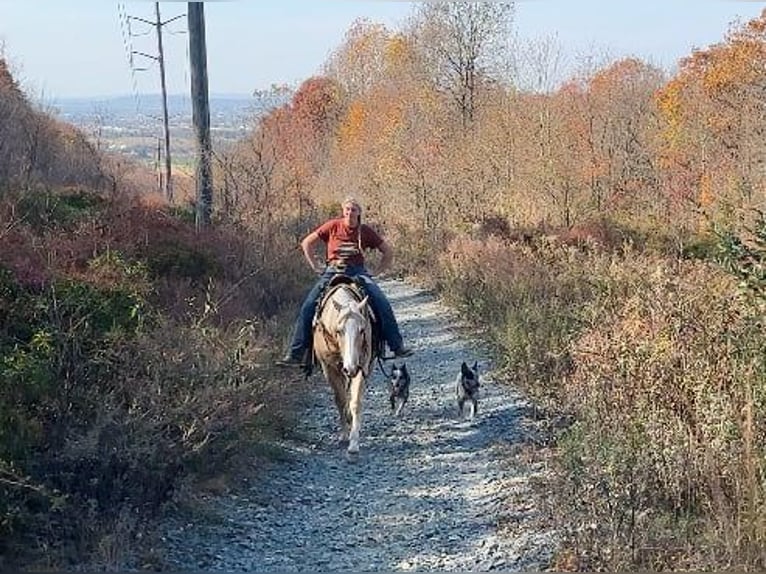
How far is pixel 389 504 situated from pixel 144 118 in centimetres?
3903

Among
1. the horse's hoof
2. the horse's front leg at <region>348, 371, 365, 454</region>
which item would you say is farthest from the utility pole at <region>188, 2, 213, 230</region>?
the horse's hoof

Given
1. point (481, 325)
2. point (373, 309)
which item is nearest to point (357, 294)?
point (373, 309)

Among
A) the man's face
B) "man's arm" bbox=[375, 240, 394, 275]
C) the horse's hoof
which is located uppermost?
the man's face

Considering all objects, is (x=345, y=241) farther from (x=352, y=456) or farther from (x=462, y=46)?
(x=462, y=46)

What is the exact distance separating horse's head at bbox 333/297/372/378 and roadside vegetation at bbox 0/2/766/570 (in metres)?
0.99

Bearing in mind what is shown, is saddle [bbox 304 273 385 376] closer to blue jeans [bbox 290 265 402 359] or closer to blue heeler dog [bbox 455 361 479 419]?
blue jeans [bbox 290 265 402 359]

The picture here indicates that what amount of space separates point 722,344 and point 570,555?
92.0 inches

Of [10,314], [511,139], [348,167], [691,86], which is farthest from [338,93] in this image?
[10,314]

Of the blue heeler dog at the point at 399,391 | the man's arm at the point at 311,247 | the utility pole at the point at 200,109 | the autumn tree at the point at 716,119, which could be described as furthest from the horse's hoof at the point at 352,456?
the autumn tree at the point at 716,119

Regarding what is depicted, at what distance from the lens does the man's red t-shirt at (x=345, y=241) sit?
10469mm

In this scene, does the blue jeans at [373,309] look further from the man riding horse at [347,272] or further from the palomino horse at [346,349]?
the palomino horse at [346,349]

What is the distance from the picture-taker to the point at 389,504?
26.2ft

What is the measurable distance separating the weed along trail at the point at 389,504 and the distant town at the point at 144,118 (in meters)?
11.5

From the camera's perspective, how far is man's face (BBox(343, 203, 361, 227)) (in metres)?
10.4
